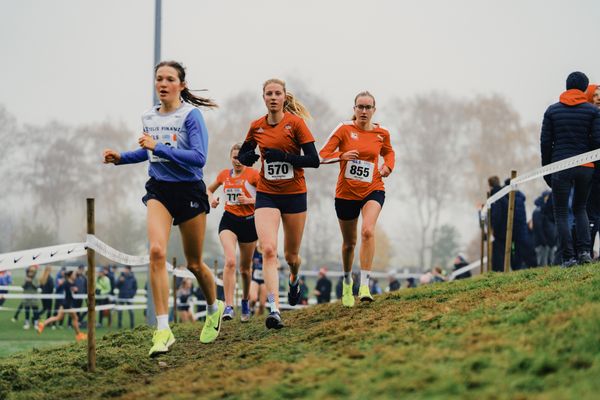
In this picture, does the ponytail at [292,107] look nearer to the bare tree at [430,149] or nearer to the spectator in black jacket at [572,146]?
the spectator in black jacket at [572,146]

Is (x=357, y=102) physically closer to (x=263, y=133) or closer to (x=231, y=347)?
(x=263, y=133)

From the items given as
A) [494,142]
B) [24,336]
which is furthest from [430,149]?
[24,336]

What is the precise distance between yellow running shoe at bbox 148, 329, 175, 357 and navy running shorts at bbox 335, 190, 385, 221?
307 cm

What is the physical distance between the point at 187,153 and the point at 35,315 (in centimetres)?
1873

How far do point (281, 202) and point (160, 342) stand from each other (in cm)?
237

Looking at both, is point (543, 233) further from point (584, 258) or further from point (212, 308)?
point (212, 308)

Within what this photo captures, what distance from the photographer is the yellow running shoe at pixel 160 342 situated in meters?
7.39

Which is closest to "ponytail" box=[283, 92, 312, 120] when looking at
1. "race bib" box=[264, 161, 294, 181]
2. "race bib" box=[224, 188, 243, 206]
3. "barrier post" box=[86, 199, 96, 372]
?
"race bib" box=[264, 161, 294, 181]

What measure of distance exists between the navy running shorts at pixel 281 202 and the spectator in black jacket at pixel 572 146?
3167 millimetres

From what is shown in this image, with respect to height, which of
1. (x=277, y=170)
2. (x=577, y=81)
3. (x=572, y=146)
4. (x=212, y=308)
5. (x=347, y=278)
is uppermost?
(x=577, y=81)

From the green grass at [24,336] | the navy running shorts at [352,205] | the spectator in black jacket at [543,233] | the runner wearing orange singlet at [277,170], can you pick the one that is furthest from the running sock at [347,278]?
the spectator in black jacket at [543,233]

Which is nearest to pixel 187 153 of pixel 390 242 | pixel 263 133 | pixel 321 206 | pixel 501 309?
pixel 263 133

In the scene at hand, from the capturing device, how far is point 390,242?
72.3 meters

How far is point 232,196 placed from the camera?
39.1ft
